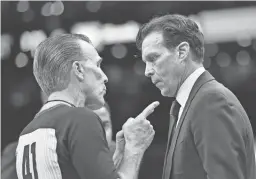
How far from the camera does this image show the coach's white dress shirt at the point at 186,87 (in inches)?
80.9

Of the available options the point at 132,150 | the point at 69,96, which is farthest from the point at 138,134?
the point at 69,96

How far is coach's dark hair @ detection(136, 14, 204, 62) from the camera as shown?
2.12m

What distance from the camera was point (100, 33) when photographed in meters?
7.89

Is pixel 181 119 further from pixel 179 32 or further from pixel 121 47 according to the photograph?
pixel 121 47

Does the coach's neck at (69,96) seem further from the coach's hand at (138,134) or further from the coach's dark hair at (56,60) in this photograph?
the coach's hand at (138,134)

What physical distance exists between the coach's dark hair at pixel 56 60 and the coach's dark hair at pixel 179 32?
0.36 meters

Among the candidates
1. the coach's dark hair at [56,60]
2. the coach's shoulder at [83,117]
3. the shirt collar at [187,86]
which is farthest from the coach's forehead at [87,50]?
the shirt collar at [187,86]

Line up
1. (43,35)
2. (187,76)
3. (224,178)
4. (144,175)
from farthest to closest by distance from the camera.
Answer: (144,175) → (43,35) → (187,76) → (224,178)

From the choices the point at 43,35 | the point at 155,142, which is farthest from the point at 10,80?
the point at 155,142

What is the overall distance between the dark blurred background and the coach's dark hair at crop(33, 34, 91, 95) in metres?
5.23

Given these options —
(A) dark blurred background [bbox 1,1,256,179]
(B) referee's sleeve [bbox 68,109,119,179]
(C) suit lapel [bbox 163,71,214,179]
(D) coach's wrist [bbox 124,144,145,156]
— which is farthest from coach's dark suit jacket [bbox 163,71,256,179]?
(A) dark blurred background [bbox 1,1,256,179]

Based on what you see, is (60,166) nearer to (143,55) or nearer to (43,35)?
(143,55)

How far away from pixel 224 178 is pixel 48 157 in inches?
23.9

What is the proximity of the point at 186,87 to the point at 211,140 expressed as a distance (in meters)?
0.34
